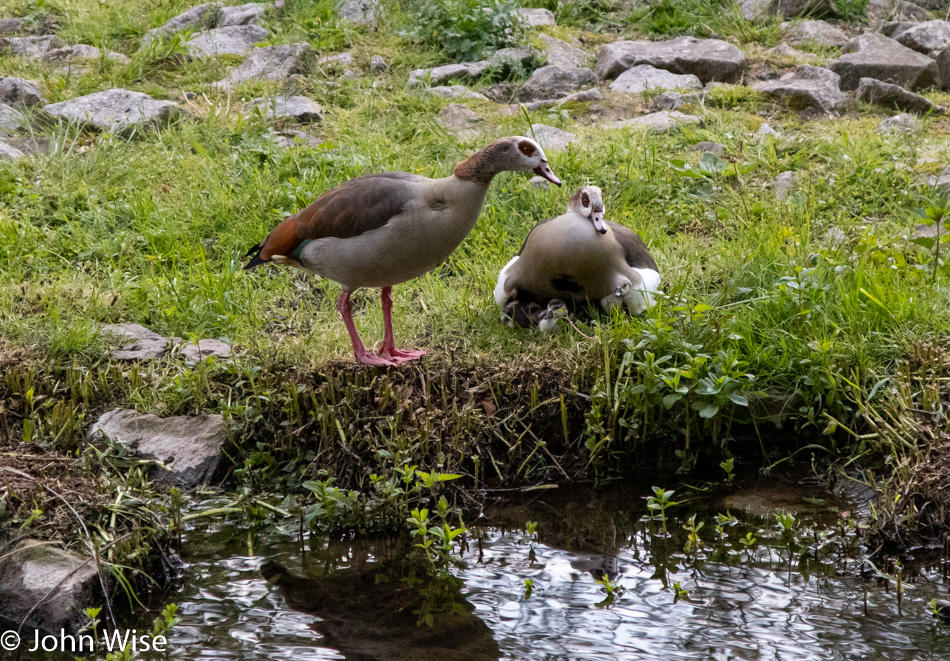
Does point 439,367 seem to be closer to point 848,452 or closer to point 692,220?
point 848,452

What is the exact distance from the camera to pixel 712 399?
3844mm

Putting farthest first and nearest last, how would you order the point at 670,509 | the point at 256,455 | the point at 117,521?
the point at 256,455
the point at 670,509
the point at 117,521

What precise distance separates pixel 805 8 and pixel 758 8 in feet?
1.44

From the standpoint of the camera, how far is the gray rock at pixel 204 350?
14.7ft

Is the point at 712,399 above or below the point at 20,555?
above

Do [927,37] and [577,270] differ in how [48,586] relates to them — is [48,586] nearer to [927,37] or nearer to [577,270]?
[577,270]

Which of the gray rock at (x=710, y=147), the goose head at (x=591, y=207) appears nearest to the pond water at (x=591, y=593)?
the goose head at (x=591, y=207)

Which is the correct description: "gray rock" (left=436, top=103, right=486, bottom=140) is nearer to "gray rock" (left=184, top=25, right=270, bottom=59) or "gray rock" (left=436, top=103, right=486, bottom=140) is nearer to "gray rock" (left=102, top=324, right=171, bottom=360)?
"gray rock" (left=184, top=25, right=270, bottom=59)

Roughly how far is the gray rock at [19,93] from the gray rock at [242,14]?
2148 millimetres

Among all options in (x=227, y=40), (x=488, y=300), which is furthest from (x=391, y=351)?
(x=227, y=40)

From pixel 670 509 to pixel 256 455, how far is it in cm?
167

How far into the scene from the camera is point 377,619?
307 centimetres

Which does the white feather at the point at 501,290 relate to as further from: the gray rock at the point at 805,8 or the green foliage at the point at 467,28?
the gray rock at the point at 805,8

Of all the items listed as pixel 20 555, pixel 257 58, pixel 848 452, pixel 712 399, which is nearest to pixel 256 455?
pixel 20 555
